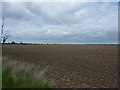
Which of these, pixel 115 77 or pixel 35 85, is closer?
pixel 35 85

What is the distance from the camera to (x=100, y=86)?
23.9ft

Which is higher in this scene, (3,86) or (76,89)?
(3,86)

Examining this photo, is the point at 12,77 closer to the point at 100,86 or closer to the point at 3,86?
the point at 3,86

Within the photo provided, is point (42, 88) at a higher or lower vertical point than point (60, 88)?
higher

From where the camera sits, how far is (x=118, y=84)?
7637 millimetres

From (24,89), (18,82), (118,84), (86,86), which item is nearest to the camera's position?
(24,89)

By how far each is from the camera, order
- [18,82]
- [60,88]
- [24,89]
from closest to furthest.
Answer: [24,89], [18,82], [60,88]

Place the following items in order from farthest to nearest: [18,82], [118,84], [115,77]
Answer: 1. [115,77]
2. [118,84]
3. [18,82]

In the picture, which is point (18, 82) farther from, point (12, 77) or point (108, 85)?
point (108, 85)

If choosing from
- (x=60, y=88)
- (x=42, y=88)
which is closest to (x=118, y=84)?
(x=60, y=88)

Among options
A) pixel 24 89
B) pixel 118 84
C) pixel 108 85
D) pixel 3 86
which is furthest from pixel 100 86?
pixel 3 86

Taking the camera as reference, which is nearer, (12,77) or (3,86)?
(3,86)

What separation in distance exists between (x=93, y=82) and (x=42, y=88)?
3727mm

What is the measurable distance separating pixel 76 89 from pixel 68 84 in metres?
0.76
